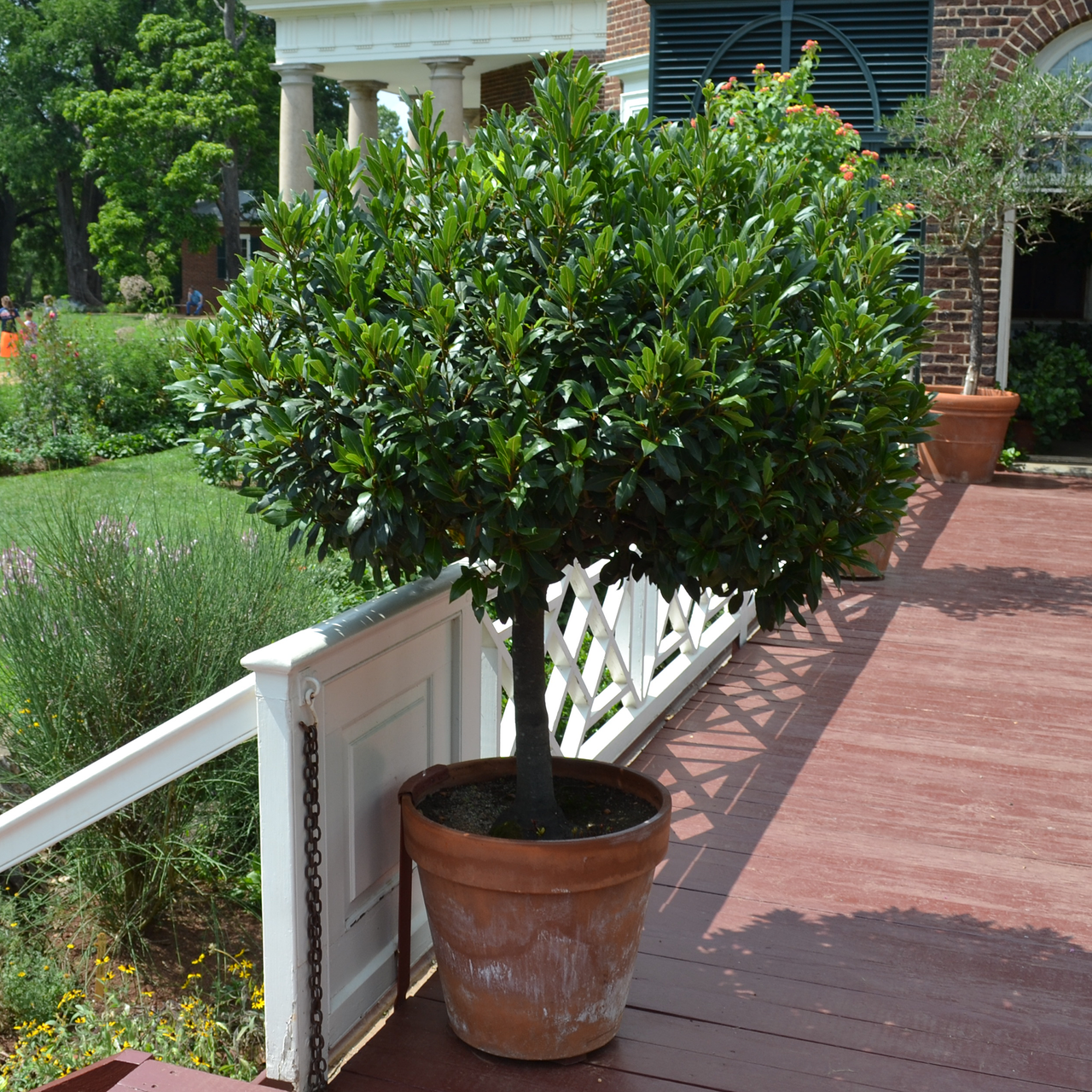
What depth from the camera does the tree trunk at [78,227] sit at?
41875mm

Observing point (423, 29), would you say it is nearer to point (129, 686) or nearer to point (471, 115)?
point (471, 115)

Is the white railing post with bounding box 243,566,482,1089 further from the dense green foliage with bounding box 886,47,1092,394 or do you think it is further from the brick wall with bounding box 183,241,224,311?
the brick wall with bounding box 183,241,224,311

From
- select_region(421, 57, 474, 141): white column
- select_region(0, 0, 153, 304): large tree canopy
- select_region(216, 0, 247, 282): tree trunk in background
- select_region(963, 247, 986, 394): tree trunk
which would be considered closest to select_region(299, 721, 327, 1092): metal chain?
select_region(963, 247, 986, 394): tree trunk

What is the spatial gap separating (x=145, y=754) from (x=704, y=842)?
6.43ft

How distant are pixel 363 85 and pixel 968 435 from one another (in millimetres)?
11444

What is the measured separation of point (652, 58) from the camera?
1120cm

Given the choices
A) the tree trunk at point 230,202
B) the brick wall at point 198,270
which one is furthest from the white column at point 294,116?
the brick wall at point 198,270

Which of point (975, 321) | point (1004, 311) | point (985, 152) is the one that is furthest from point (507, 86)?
point (975, 321)

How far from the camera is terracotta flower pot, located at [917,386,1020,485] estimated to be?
1016 centimetres

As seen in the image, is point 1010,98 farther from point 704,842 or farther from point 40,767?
point 40,767

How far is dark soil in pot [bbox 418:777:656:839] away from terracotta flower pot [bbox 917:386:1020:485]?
25.9 ft

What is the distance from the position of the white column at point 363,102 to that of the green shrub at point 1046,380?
1000cm

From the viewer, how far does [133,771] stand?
8.36ft

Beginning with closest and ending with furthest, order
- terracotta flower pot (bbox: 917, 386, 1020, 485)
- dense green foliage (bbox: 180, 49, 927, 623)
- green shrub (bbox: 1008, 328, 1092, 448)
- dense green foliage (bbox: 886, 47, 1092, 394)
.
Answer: dense green foliage (bbox: 180, 49, 927, 623) < dense green foliage (bbox: 886, 47, 1092, 394) < terracotta flower pot (bbox: 917, 386, 1020, 485) < green shrub (bbox: 1008, 328, 1092, 448)
